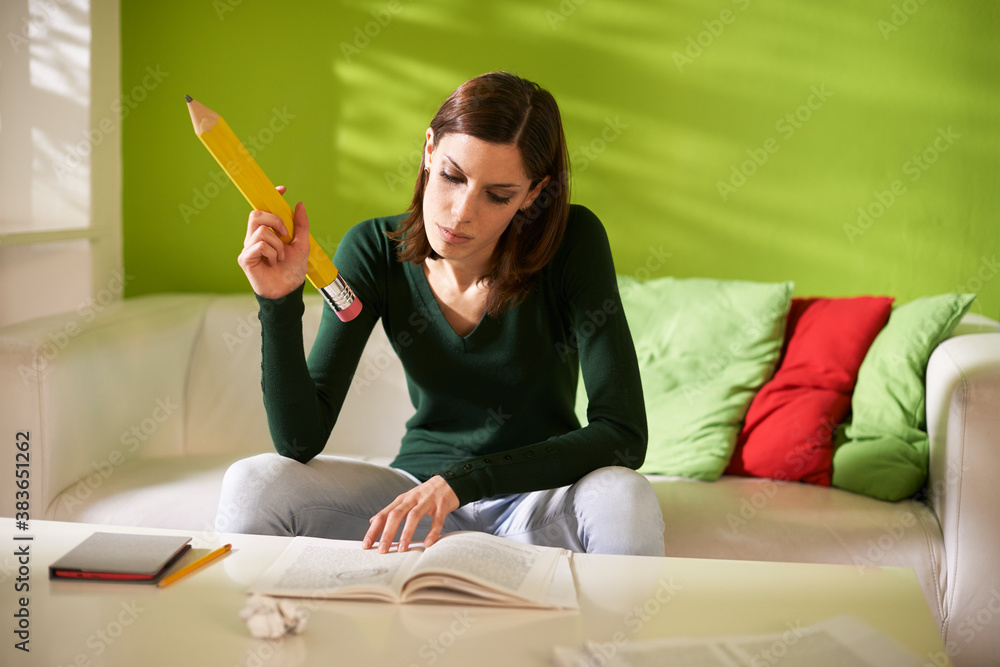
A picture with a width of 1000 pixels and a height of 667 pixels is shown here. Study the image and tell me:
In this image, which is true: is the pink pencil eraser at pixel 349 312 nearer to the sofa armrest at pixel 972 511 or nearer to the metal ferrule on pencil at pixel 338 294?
the metal ferrule on pencil at pixel 338 294

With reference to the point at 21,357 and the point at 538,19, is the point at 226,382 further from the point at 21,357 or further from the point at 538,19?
the point at 538,19

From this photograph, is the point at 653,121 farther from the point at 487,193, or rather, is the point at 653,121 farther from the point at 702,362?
the point at 487,193

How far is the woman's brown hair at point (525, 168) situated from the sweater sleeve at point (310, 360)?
0.27ft

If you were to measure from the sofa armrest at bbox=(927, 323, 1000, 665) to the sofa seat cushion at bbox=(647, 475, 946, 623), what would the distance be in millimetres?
33

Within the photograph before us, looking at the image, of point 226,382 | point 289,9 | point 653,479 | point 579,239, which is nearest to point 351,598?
point 579,239

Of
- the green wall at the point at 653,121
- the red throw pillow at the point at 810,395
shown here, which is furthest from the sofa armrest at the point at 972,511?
the green wall at the point at 653,121

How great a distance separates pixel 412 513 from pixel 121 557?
337 millimetres

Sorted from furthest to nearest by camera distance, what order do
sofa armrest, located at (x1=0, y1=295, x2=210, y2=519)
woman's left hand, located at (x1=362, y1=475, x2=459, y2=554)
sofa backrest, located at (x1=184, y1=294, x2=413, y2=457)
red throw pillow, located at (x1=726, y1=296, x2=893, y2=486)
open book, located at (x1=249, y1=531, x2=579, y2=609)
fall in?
sofa backrest, located at (x1=184, y1=294, x2=413, y2=457)
red throw pillow, located at (x1=726, y1=296, x2=893, y2=486)
sofa armrest, located at (x1=0, y1=295, x2=210, y2=519)
woman's left hand, located at (x1=362, y1=475, x2=459, y2=554)
open book, located at (x1=249, y1=531, x2=579, y2=609)

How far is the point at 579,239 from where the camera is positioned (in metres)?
1.43

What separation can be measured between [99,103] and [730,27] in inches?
66.7

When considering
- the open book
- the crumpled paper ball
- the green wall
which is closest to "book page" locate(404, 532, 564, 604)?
the open book

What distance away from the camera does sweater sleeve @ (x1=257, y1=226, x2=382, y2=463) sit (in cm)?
123

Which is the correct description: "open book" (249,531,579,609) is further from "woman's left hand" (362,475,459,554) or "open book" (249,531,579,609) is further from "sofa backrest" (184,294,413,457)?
"sofa backrest" (184,294,413,457)

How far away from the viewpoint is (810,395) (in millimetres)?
1819
